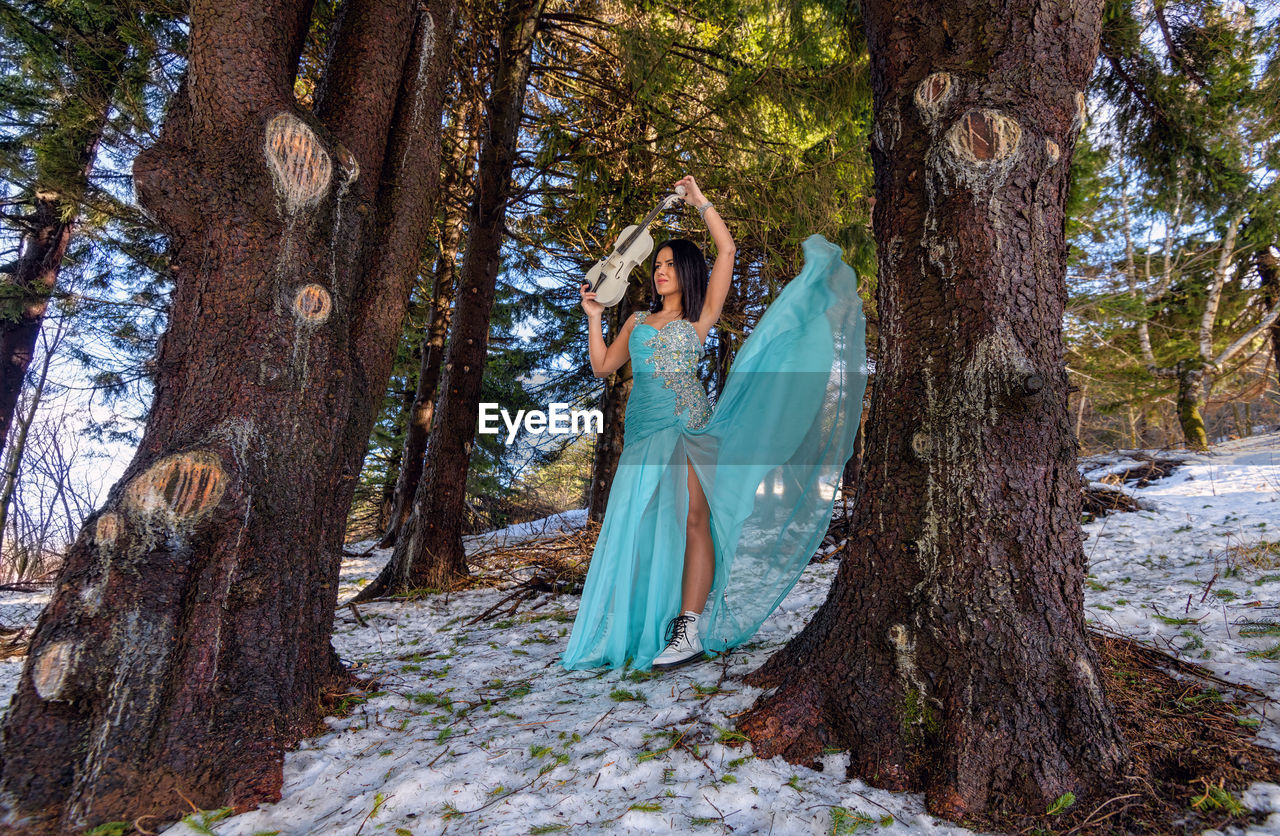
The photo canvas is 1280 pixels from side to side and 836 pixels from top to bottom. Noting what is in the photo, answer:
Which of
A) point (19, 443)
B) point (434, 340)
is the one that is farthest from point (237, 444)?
point (19, 443)

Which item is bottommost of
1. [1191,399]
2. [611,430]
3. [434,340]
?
[611,430]

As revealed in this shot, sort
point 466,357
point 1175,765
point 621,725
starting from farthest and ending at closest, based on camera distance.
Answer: point 466,357, point 621,725, point 1175,765

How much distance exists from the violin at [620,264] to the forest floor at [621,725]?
168cm

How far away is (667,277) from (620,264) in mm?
251

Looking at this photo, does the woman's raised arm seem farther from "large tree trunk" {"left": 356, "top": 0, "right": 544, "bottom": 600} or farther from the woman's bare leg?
"large tree trunk" {"left": 356, "top": 0, "right": 544, "bottom": 600}

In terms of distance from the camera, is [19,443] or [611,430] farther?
[611,430]

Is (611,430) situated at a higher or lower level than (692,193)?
lower

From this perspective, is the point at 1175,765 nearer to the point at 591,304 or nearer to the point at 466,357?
the point at 591,304

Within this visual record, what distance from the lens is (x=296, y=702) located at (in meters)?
1.79

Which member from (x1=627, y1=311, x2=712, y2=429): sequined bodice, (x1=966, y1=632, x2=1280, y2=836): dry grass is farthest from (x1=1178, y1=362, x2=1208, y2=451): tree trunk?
(x1=627, y1=311, x2=712, y2=429): sequined bodice

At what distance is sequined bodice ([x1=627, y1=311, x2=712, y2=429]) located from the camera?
→ 2660 mm

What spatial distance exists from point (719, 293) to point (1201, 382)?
843cm

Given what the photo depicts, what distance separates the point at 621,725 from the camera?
1.79 metres

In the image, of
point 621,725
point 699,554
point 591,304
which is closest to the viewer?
point 621,725
